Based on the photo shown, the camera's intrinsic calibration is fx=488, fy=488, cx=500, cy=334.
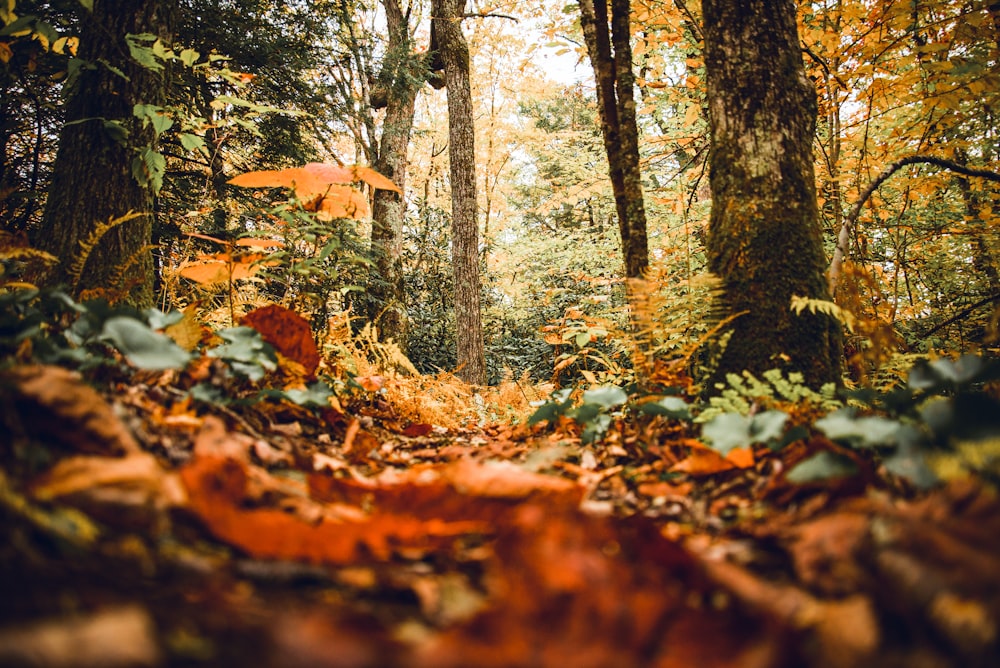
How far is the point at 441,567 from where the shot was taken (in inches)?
37.1

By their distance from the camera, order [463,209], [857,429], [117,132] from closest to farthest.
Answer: [857,429]
[117,132]
[463,209]

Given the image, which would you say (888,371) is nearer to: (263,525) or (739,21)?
(739,21)

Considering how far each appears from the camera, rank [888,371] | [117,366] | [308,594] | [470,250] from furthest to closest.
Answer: [470,250] < [888,371] < [117,366] < [308,594]

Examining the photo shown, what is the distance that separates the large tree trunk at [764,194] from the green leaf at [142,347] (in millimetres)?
2100

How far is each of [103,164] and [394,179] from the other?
24.0ft

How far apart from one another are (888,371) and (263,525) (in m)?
2.97

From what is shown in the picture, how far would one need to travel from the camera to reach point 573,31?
4887 millimetres

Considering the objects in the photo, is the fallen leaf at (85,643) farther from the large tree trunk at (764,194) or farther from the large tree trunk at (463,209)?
the large tree trunk at (463,209)

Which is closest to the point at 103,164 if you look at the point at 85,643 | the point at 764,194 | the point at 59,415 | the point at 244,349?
the point at 244,349

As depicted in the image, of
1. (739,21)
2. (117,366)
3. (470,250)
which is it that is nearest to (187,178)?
(470,250)

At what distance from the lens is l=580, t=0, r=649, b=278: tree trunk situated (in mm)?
2879

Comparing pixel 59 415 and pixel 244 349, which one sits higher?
pixel 244 349

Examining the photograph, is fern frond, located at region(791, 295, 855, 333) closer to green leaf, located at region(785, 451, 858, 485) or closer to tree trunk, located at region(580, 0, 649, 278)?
tree trunk, located at region(580, 0, 649, 278)

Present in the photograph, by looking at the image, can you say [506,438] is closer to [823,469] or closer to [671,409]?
[671,409]
